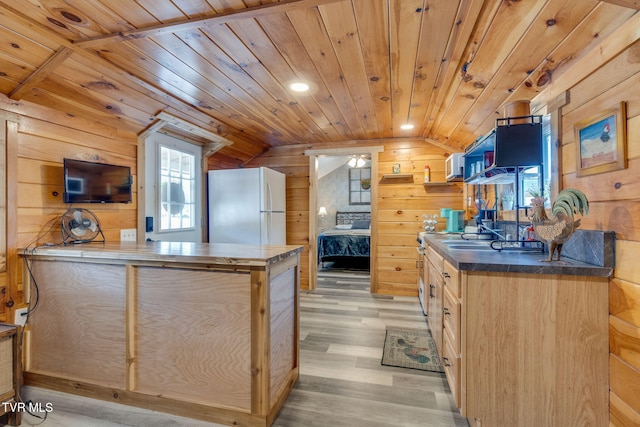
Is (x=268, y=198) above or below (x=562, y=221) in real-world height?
above

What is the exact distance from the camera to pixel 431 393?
77.4 inches

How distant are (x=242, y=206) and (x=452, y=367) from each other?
9.12ft

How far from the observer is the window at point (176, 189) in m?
3.20

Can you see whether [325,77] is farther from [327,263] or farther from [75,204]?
[327,263]

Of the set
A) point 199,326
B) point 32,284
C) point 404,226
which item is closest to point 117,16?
point 199,326

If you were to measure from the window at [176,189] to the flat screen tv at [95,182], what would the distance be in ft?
1.82

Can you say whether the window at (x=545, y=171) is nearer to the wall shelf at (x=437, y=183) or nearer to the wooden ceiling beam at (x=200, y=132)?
the wall shelf at (x=437, y=183)

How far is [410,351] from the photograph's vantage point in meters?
2.55

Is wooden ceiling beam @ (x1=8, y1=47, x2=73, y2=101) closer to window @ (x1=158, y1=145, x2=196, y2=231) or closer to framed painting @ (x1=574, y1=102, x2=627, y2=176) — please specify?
window @ (x1=158, y1=145, x2=196, y2=231)

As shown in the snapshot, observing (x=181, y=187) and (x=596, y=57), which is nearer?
(x=596, y=57)

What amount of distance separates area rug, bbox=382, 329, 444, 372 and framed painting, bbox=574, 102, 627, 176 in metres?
1.64

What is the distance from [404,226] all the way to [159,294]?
3182 millimetres

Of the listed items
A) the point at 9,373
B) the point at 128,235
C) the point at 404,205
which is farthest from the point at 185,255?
the point at 404,205

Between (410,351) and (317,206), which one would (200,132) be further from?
(410,351)
